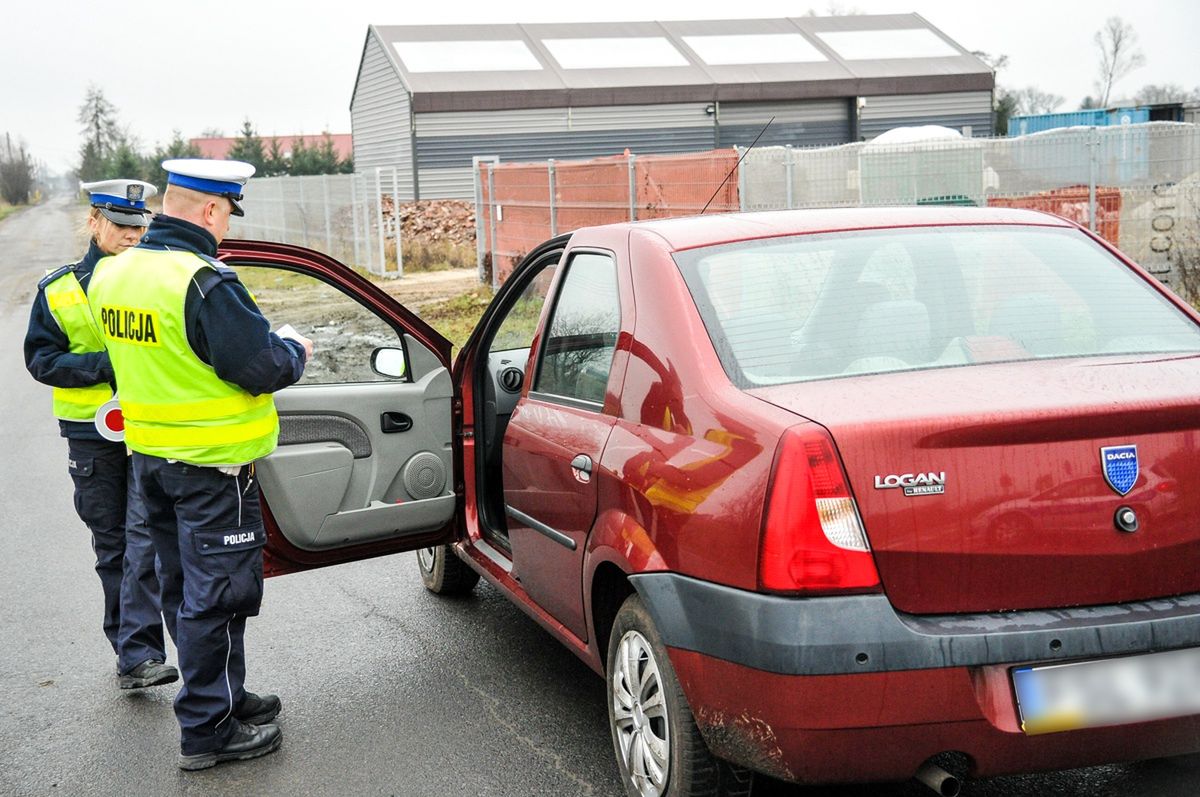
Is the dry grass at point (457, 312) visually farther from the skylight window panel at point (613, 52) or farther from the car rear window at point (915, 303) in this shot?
the skylight window panel at point (613, 52)

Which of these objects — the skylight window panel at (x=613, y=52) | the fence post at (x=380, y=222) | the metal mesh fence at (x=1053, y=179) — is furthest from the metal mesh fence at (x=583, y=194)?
the skylight window panel at (x=613, y=52)

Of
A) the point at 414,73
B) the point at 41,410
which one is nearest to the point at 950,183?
the point at 41,410

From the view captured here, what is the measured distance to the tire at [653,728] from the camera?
311cm

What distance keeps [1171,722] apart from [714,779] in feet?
3.49

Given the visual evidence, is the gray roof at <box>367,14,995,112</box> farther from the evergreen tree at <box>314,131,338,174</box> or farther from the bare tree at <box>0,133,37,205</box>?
the bare tree at <box>0,133,37,205</box>

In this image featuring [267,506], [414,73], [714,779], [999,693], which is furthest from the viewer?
[414,73]

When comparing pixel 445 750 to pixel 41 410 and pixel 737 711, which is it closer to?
pixel 737 711

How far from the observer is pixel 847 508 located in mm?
2740

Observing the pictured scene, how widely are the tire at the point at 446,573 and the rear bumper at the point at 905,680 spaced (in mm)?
2858

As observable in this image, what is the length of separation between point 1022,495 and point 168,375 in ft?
8.37

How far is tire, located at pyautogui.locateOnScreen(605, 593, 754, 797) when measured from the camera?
3107 millimetres

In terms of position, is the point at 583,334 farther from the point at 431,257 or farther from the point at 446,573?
the point at 431,257

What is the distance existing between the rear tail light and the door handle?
97.1 inches

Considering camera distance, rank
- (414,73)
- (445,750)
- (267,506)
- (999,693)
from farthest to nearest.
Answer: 1. (414,73)
2. (267,506)
3. (445,750)
4. (999,693)
